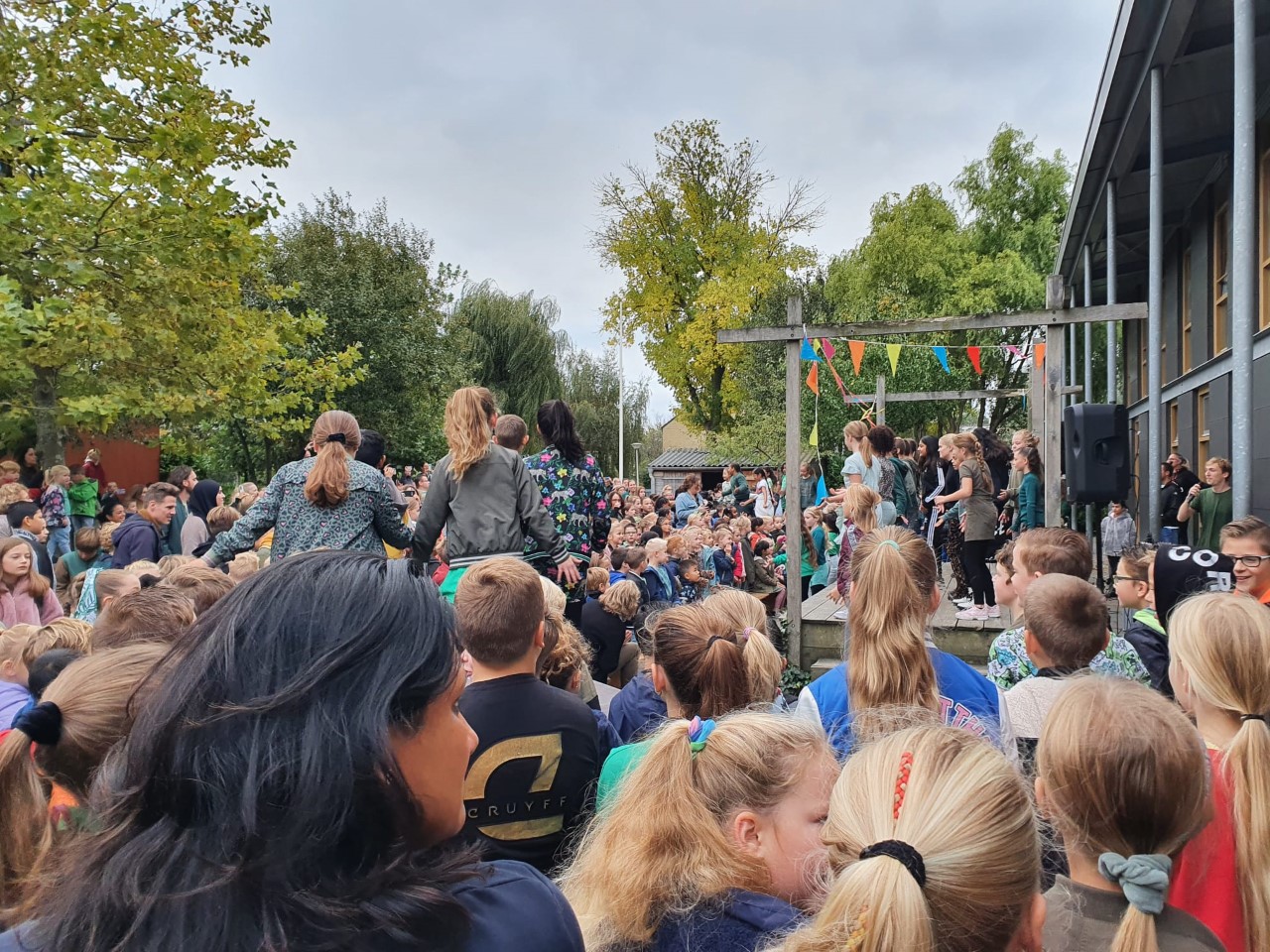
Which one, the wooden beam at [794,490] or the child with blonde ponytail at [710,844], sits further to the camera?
the wooden beam at [794,490]

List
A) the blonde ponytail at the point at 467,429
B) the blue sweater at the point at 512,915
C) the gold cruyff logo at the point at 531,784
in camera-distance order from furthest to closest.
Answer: the blonde ponytail at the point at 467,429 < the gold cruyff logo at the point at 531,784 < the blue sweater at the point at 512,915

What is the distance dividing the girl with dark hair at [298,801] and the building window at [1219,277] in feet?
41.6

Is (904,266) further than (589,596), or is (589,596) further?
(904,266)

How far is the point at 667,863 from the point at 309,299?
22292 millimetres

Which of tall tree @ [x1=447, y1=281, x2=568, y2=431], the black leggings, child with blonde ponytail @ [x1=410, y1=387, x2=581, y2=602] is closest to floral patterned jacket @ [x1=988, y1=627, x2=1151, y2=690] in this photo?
child with blonde ponytail @ [x1=410, y1=387, x2=581, y2=602]

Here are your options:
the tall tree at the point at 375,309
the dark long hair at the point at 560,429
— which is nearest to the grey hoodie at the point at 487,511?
the dark long hair at the point at 560,429

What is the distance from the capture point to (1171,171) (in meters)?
11.5

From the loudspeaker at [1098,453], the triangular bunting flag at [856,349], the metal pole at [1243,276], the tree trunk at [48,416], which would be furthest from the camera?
the tree trunk at [48,416]

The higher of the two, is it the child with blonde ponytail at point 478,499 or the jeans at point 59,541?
the child with blonde ponytail at point 478,499

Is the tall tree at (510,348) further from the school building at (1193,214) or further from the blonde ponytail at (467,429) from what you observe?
the blonde ponytail at (467,429)

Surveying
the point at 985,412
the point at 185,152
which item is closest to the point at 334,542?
the point at 185,152

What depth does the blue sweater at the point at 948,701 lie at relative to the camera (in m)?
2.42

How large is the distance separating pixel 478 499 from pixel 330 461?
27.9 inches

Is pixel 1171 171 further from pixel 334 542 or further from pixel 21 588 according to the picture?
pixel 21 588
